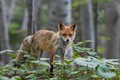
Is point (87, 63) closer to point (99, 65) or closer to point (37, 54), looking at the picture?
point (99, 65)

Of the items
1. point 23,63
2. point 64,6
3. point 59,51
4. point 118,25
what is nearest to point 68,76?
point 59,51

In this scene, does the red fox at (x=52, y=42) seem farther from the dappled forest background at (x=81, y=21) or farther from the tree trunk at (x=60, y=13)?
the tree trunk at (x=60, y=13)

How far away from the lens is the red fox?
7926 mm

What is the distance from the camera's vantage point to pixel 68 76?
6.84 m

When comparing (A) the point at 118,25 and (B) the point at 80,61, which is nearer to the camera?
(B) the point at 80,61

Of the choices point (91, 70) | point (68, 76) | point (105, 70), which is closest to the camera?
point (105, 70)

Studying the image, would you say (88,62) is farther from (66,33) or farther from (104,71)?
(66,33)

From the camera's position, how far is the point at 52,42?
820 cm

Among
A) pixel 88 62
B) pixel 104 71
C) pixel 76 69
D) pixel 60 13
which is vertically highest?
pixel 60 13

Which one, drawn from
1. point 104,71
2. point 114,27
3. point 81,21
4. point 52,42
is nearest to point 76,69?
point 52,42

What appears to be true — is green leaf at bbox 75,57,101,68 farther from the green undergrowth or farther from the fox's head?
the fox's head

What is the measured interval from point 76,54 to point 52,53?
739 mm

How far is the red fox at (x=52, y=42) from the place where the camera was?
7.93m

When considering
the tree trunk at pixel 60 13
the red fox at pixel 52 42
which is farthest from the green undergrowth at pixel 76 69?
the tree trunk at pixel 60 13
